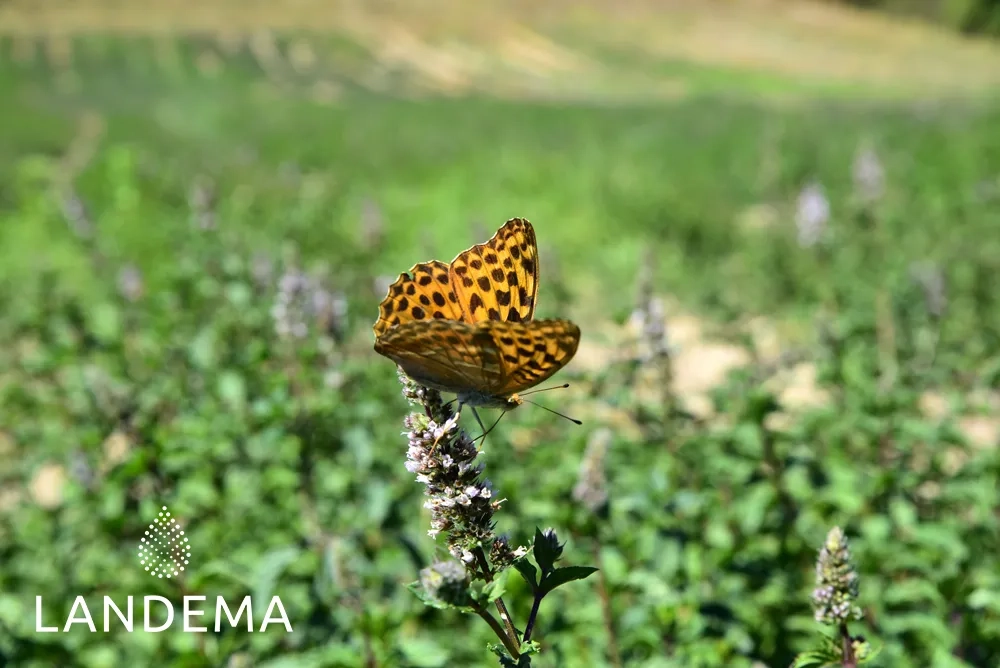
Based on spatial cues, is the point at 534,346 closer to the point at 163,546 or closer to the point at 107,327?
the point at 163,546

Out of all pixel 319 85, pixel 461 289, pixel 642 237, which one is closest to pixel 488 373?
pixel 461 289

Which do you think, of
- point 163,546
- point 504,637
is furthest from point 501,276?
point 163,546

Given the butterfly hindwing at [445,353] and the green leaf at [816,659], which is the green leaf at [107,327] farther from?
the green leaf at [816,659]

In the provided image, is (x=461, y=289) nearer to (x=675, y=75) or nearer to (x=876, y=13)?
(x=675, y=75)

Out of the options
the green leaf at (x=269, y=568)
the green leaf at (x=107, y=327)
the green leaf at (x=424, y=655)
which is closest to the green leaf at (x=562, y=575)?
the green leaf at (x=424, y=655)

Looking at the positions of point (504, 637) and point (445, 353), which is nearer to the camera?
point (504, 637)

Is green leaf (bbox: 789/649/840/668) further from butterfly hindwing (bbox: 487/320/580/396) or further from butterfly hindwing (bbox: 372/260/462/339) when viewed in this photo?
butterfly hindwing (bbox: 372/260/462/339)
